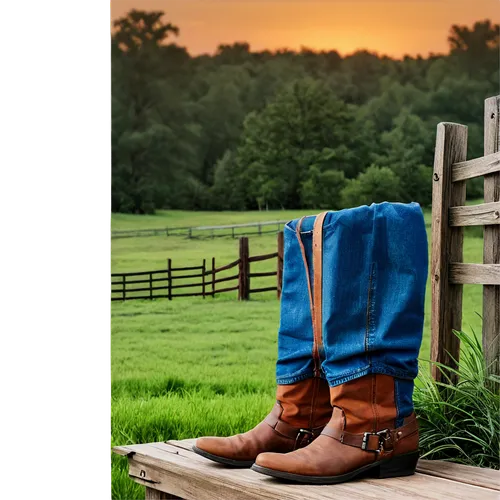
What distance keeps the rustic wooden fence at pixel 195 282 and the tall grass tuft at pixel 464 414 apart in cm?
243

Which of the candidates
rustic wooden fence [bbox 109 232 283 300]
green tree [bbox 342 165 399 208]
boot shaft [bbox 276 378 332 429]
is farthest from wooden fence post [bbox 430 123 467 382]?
rustic wooden fence [bbox 109 232 283 300]

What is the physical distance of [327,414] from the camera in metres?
1.85

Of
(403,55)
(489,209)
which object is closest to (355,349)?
(489,209)

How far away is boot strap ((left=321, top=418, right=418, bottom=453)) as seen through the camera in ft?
5.40

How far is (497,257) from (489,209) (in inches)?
6.2

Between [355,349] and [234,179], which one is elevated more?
[234,179]

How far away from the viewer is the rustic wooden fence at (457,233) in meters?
2.48

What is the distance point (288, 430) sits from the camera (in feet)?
5.97

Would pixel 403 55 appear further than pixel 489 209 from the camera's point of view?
Yes

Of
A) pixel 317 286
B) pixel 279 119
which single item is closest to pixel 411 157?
pixel 279 119

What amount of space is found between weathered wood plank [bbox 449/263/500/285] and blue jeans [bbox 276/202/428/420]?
31.0 inches

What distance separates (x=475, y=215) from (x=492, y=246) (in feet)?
0.37

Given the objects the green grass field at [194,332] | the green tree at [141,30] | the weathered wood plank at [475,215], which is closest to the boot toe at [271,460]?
the weathered wood plank at [475,215]
